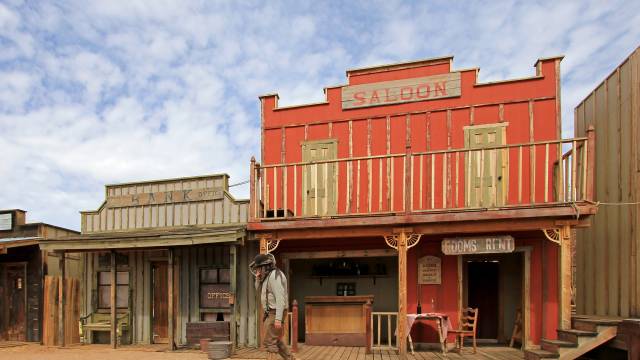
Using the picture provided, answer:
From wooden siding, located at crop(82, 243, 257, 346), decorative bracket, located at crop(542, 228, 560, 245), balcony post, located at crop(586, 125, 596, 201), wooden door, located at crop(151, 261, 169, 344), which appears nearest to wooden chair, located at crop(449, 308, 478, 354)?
decorative bracket, located at crop(542, 228, 560, 245)

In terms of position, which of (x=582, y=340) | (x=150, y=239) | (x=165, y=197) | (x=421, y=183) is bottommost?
(x=582, y=340)

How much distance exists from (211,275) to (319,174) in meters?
3.78

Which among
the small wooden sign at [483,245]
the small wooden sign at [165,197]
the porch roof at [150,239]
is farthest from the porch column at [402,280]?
the small wooden sign at [165,197]

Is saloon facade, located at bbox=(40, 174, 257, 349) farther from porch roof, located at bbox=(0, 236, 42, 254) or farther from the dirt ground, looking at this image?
porch roof, located at bbox=(0, 236, 42, 254)

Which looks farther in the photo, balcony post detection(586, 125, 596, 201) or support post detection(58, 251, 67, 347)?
support post detection(58, 251, 67, 347)

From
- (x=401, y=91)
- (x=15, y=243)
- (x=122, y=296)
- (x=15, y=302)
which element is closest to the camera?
(x=401, y=91)

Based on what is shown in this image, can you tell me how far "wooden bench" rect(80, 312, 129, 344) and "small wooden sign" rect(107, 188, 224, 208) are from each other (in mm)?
2926

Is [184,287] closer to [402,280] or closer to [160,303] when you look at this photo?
[160,303]

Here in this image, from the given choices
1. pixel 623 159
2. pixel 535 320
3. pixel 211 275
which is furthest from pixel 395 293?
pixel 623 159

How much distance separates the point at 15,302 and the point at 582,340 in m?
14.6

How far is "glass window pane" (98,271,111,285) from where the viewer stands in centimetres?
1206

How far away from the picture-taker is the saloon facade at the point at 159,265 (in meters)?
10.7

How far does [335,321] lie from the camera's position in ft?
32.2

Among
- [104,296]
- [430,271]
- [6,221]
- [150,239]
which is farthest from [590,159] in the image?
[6,221]
